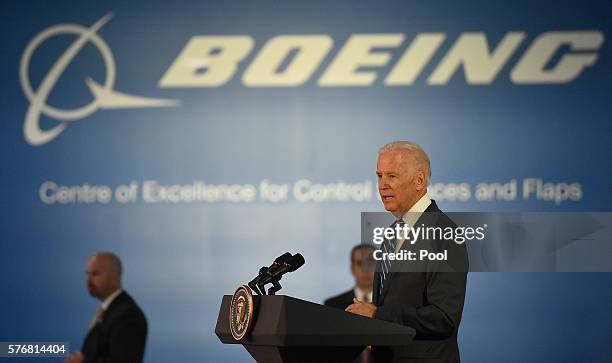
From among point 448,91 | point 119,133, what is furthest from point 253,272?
point 448,91

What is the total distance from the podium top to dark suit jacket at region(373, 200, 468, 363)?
12.1 inches

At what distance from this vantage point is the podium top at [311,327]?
259 centimetres

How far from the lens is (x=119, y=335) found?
594cm

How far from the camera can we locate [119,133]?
20.1 ft

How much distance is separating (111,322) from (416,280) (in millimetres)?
3242

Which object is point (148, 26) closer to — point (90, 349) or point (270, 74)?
point (270, 74)

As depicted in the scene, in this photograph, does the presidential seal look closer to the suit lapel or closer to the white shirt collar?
the suit lapel

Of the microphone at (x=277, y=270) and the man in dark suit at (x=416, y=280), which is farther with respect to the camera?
the man in dark suit at (x=416, y=280)

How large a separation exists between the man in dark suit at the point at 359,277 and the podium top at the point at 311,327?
3.12 m

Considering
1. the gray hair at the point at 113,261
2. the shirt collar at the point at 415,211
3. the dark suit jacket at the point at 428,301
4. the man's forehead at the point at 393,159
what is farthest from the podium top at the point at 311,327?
the gray hair at the point at 113,261

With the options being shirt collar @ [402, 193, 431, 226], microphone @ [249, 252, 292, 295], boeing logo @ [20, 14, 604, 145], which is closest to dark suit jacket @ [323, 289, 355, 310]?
boeing logo @ [20, 14, 604, 145]

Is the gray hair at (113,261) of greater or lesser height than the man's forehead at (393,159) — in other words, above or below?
below

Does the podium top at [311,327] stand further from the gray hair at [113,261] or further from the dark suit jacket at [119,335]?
the gray hair at [113,261]

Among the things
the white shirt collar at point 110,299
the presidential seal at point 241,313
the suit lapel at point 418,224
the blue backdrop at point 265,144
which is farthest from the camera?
the white shirt collar at point 110,299
